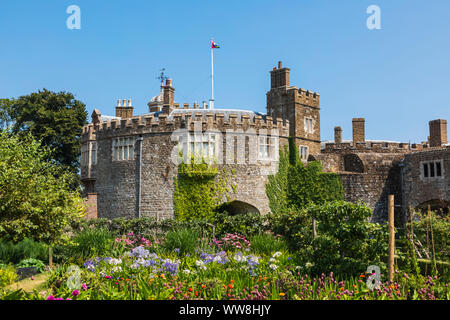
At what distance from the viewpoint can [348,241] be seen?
36.4 feet

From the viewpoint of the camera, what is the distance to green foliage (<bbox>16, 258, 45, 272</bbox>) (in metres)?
14.1

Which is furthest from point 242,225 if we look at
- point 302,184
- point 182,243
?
point 302,184

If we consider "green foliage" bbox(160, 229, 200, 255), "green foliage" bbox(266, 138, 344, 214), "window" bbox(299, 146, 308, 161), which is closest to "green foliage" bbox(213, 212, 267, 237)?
"green foliage" bbox(160, 229, 200, 255)

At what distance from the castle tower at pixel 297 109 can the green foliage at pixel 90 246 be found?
63.1 feet

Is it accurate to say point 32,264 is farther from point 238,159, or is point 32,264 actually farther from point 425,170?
point 425,170

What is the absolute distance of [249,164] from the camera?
94.2ft

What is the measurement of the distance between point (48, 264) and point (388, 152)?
1091 inches

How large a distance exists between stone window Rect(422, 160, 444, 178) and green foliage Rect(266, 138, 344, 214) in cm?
560

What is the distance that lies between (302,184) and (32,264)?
779 inches

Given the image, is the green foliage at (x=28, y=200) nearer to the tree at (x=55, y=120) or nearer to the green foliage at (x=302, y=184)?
the green foliage at (x=302, y=184)

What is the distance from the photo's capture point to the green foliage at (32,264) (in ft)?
46.1

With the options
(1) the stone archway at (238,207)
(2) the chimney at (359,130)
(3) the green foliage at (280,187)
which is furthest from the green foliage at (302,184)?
(2) the chimney at (359,130)
